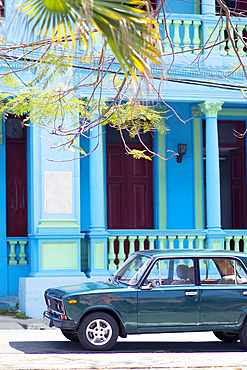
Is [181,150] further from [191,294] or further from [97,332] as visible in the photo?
[97,332]

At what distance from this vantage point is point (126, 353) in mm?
8406

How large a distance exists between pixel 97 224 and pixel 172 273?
4429 millimetres

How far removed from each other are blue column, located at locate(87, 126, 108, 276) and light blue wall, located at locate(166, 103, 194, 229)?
2.75 m

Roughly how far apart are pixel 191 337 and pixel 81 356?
369 centimetres

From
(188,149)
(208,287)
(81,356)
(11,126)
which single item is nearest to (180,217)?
(188,149)

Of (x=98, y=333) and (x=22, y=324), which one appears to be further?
(x=22, y=324)

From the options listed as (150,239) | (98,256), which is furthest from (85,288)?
(150,239)

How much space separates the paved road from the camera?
7141mm

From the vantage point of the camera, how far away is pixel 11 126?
15055 millimetres

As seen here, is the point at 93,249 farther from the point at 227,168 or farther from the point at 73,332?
the point at 227,168

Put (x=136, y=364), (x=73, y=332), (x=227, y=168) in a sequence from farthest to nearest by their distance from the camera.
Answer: (x=227, y=168), (x=73, y=332), (x=136, y=364)

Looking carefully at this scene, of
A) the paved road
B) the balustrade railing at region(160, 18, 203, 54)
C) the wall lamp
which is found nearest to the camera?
the paved road

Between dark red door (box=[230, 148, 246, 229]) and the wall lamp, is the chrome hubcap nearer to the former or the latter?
the wall lamp

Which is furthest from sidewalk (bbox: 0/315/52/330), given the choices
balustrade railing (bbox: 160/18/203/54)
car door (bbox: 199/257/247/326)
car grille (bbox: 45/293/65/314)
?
balustrade railing (bbox: 160/18/203/54)
